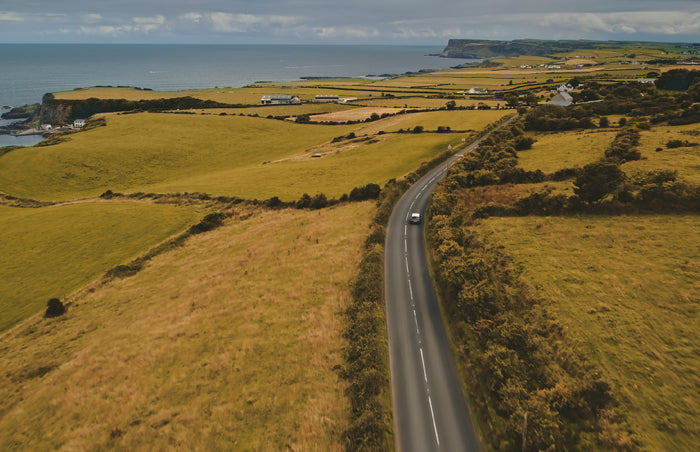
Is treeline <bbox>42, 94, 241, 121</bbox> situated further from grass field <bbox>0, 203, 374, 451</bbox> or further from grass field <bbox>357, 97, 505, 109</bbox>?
grass field <bbox>0, 203, 374, 451</bbox>

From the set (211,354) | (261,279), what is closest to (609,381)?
(211,354)

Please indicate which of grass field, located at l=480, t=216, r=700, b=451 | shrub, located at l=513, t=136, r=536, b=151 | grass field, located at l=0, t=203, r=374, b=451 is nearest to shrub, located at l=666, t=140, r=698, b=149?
shrub, located at l=513, t=136, r=536, b=151

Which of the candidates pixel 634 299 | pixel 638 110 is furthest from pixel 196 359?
pixel 638 110

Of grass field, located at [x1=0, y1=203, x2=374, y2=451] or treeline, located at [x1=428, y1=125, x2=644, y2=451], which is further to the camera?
grass field, located at [x1=0, y1=203, x2=374, y2=451]

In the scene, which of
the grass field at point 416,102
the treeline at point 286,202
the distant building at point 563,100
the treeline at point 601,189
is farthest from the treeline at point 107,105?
the treeline at point 601,189

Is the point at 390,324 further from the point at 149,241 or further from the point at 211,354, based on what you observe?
the point at 149,241
